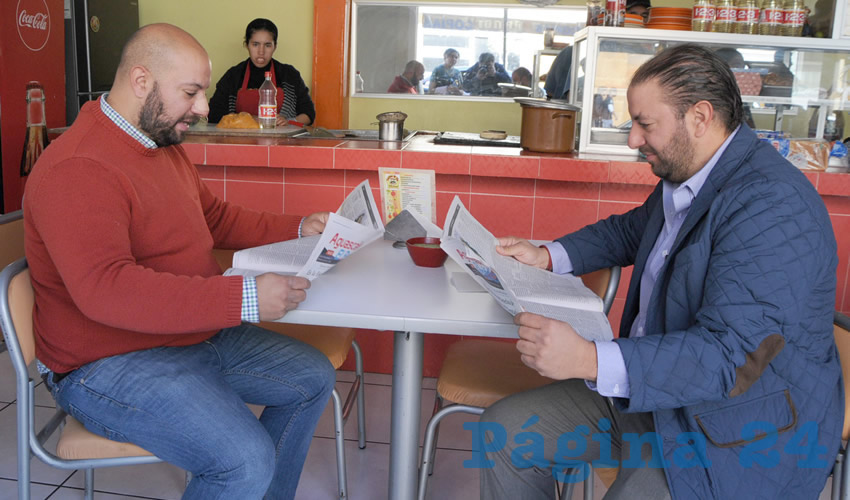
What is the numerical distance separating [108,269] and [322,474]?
3.60ft

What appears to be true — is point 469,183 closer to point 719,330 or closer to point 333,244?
point 333,244

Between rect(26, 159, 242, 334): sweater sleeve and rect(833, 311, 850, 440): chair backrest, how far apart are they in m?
1.15

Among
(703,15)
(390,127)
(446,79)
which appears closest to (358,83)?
(446,79)

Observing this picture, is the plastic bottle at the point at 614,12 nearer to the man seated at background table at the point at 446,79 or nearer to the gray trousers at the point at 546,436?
the gray trousers at the point at 546,436

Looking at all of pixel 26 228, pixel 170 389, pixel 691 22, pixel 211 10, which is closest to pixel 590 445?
pixel 170 389

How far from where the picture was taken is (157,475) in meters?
2.20

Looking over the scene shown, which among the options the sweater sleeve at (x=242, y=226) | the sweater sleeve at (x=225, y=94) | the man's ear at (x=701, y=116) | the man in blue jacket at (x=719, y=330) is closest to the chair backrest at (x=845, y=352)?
the man in blue jacket at (x=719, y=330)

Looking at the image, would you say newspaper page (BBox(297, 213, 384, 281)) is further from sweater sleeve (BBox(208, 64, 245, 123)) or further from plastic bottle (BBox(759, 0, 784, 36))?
sweater sleeve (BBox(208, 64, 245, 123))

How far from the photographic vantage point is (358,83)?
619cm

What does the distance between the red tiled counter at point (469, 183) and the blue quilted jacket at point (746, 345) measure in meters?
1.38

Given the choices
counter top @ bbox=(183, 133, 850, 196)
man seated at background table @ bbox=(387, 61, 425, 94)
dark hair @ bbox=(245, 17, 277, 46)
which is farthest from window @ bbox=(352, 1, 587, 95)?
counter top @ bbox=(183, 133, 850, 196)

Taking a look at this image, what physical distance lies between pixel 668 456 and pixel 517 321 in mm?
348

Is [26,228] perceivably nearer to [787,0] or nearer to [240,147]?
[240,147]

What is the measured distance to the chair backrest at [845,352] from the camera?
1384mm
